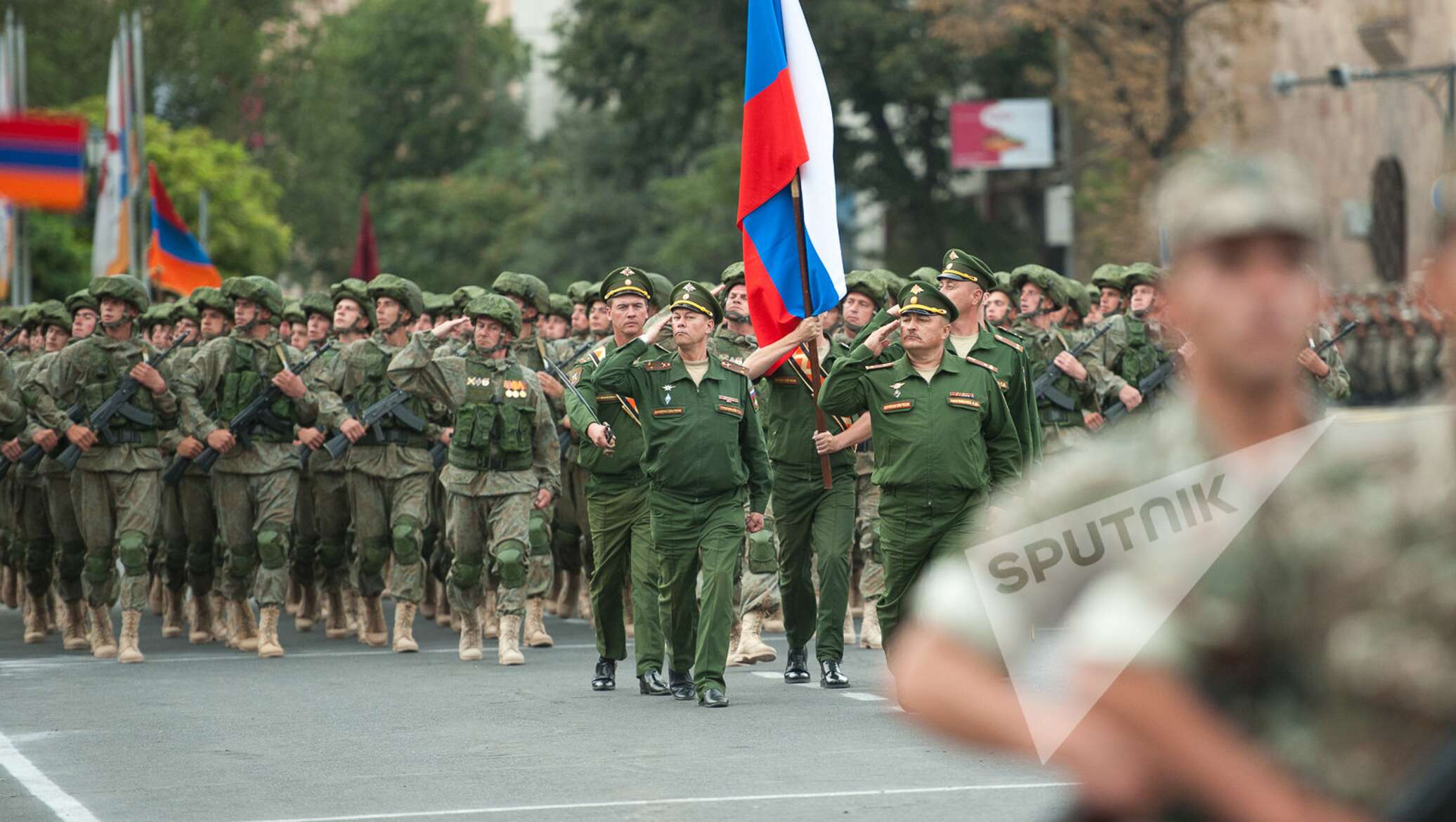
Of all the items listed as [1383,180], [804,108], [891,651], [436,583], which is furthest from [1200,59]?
[891,651]

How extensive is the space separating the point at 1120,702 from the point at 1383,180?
130ft

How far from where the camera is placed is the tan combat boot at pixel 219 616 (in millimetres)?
15195

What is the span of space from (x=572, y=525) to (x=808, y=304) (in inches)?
204

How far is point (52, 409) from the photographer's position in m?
14.1

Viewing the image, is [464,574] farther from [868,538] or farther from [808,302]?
[808,302]

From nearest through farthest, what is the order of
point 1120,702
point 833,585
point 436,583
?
point 1120,702 < point 833,585 < point 436,583

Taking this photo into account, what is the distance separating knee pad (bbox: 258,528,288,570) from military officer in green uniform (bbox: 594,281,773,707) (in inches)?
142

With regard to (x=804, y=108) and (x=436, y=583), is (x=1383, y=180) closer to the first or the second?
(x=436, y=583)

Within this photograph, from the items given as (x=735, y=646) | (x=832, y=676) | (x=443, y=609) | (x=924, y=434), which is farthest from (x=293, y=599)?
(x=924, y=434)

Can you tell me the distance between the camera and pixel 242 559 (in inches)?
567

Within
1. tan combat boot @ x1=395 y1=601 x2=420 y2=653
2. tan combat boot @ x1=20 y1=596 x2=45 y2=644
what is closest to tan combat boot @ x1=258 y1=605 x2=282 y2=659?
tan combat boot @ x1=395 y1=601 x2=420 y2=653

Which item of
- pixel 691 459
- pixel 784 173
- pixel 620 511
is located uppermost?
pixel 784 173

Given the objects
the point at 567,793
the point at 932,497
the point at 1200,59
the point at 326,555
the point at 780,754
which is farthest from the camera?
the point at 1200,59

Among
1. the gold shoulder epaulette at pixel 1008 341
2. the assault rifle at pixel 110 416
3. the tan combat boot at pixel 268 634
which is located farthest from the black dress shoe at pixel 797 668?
the assault rifle at pixel 110 416
